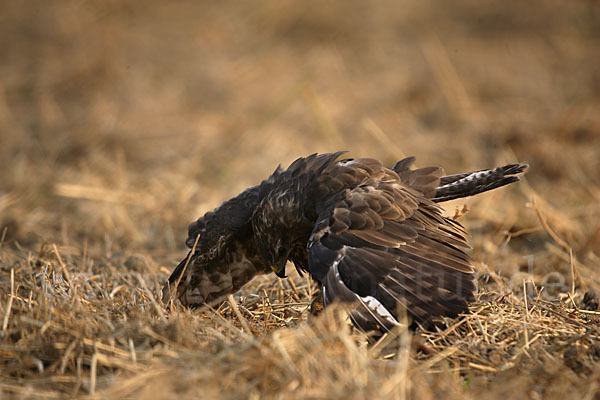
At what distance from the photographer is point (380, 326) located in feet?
9.70

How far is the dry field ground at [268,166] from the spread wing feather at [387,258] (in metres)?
0.16

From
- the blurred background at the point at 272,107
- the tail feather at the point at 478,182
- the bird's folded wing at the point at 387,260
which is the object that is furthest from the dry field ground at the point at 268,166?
the tail feather at the point at 478,182

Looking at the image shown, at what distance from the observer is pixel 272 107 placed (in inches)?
369

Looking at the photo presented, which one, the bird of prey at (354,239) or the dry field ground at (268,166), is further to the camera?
the bird of prey at (354,239)

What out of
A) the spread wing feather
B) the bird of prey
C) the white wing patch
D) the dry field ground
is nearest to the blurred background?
the dry field ground

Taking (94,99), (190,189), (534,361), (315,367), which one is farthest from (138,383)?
(94,99)

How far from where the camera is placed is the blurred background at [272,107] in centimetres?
590

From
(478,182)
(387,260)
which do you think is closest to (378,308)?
(387,260)

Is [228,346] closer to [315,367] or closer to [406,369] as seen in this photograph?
[315,367]

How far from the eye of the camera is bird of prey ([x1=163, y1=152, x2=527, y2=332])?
10.1 ft

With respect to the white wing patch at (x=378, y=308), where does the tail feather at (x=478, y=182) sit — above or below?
above

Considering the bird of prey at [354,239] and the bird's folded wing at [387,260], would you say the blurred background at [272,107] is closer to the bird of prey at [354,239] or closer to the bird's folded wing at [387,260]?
the bird of prey at [354,239]

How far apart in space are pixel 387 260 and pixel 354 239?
192 mm

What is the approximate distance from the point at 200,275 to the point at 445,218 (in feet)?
5.15
